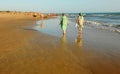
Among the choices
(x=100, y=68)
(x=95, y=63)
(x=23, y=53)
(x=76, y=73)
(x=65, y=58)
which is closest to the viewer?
(x=76, y=73)

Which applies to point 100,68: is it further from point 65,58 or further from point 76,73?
point 65,58

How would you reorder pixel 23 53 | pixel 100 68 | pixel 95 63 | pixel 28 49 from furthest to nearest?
pixel 28 49
pixel 23 53
pixel 95 63
pixel 100 68

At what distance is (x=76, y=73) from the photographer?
7141mm

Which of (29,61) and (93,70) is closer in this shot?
(93,70)

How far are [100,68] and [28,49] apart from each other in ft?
13.1

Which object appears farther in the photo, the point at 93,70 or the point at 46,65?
the point at 46,65

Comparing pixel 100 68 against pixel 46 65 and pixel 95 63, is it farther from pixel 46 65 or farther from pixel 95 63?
pixel 46 65

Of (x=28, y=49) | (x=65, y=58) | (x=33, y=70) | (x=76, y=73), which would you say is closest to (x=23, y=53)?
(x=28, y=49)

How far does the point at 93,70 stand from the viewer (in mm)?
7422

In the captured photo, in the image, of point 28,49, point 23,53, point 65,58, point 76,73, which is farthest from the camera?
point 28,49

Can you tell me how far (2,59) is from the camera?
8.63 m

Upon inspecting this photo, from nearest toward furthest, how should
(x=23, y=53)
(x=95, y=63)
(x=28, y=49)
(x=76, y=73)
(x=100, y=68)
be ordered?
1. (x=76, y=73)
2. (x=100, y=68)
3. (x=95, y=63)
4. (x=23, y=53)
5. (x=28, y=49)

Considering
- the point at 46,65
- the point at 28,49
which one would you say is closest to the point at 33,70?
the point at 46,65

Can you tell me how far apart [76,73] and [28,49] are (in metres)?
4.00
